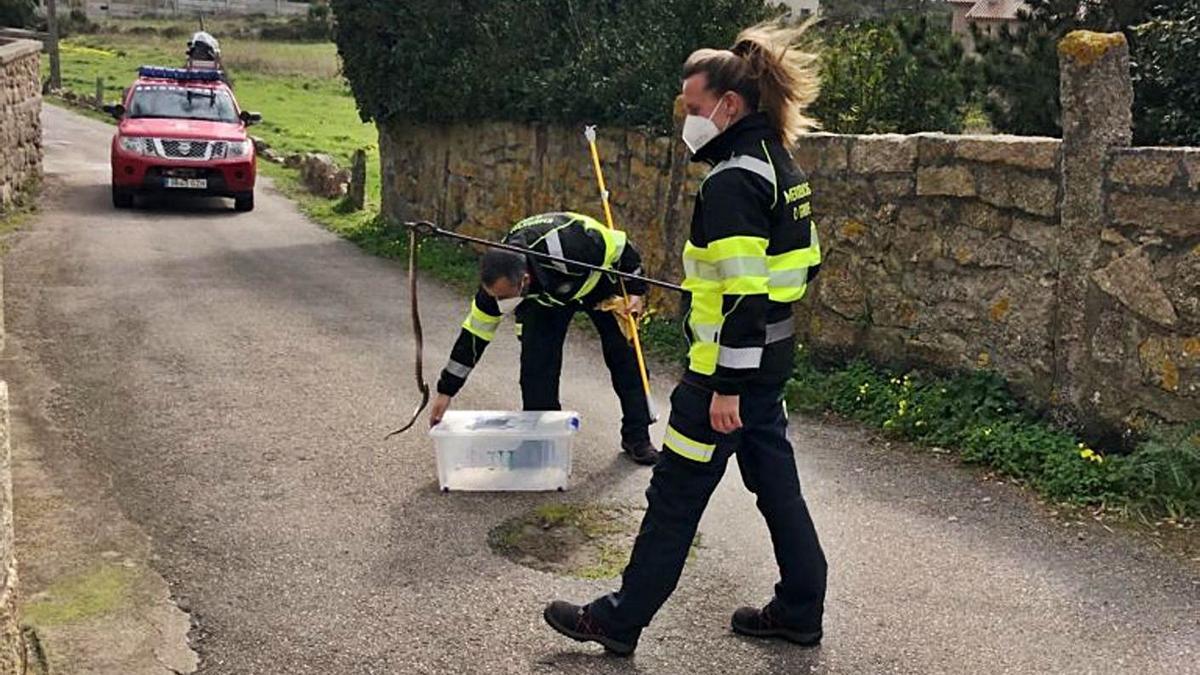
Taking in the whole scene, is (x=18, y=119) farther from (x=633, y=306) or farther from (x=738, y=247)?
(x=738, y=247)

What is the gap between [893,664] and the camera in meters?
4.57

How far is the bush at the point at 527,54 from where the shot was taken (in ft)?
36.6

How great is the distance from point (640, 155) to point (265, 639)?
22.2 feet

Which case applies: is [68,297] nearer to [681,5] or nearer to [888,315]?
[681,5]

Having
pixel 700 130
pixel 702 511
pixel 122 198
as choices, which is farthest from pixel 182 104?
pixel 702 511

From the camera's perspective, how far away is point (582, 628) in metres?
4.58

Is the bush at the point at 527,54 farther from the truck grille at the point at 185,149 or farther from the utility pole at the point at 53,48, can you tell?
the utility pole at the point at 53,48

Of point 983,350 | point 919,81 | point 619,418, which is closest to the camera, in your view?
point 983,350

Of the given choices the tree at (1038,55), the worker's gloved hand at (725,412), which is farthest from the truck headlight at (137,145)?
the worker's gloved hand at (725,412)

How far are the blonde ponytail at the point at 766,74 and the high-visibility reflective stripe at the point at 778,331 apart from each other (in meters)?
0.61

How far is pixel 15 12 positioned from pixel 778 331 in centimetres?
4248

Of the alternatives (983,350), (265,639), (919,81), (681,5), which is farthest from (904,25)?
(265,639)

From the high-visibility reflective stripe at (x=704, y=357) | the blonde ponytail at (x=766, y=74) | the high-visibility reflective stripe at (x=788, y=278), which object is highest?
the blonde ponytail at (x=766, y=74)

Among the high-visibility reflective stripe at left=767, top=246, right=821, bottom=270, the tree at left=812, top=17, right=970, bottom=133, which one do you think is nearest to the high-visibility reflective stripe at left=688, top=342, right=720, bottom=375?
the high-visibility reflective stripe at left=767, top=246, right=821, bottom=270
